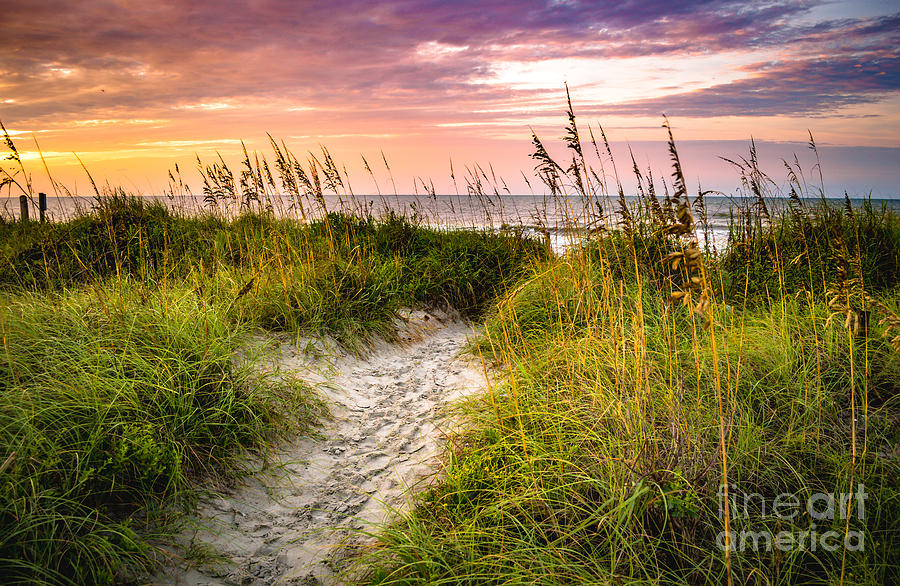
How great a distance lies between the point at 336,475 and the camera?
11.7 feet

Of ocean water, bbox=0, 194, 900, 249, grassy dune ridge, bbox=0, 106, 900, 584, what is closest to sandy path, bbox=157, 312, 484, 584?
grassy dune ridge, bbox=0, 106, 900, 584

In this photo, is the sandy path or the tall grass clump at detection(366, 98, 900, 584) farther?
the sandy path

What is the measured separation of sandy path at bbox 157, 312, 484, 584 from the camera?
269 cm

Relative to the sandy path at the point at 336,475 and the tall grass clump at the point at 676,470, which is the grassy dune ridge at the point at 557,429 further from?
the sandy path at the point at 336,475

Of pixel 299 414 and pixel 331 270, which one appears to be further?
pixel 331 270

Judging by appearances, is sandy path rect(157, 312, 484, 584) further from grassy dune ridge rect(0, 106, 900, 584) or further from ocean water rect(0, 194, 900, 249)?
ocean water rect(0, 194, 900, 249)

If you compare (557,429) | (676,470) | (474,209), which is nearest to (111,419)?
(557,429)

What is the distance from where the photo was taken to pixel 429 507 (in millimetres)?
2857

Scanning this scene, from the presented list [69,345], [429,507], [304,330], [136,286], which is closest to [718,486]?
[429,507]

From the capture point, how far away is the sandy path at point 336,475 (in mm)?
2688

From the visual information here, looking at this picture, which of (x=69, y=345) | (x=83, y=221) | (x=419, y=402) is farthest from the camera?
(x=83, y=221)

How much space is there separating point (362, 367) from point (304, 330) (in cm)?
80

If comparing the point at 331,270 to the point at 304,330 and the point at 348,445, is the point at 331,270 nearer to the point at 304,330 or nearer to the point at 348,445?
the point at 304,330

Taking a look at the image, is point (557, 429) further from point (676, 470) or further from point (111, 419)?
point (111, 419)
